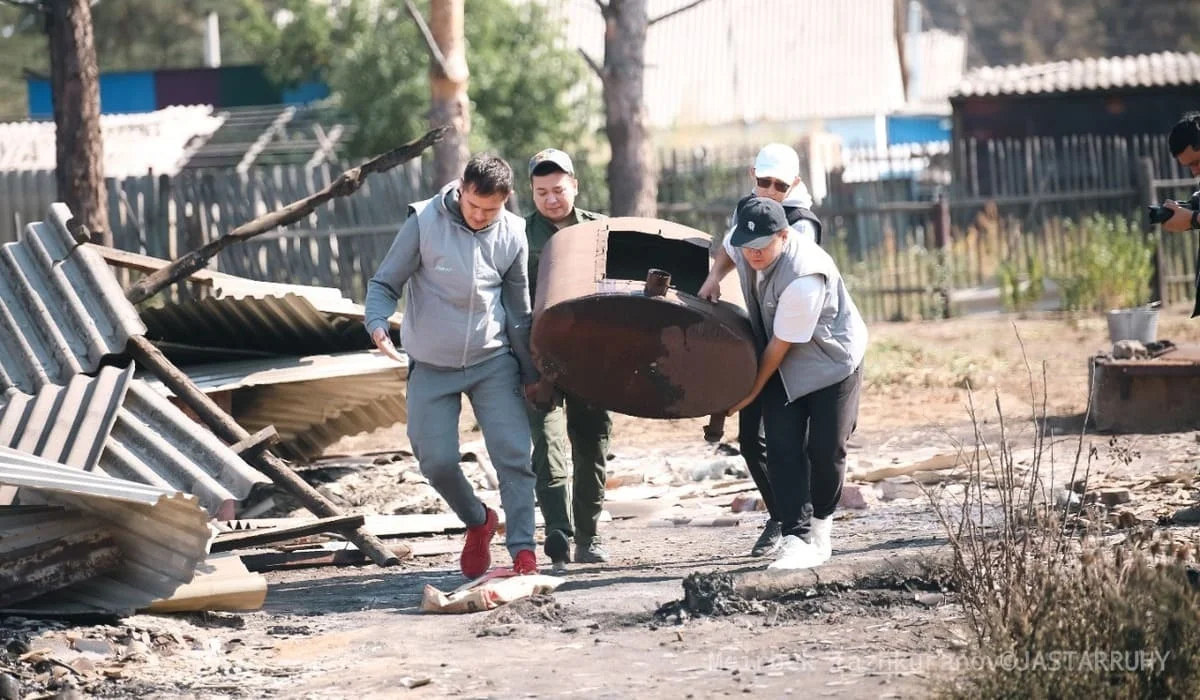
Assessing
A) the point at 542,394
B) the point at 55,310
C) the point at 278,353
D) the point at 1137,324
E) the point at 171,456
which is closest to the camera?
the point at 542,394

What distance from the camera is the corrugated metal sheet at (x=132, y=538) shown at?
5719 mm

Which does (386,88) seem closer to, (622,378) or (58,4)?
(58,4)

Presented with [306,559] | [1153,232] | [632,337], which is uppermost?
[1153,232]

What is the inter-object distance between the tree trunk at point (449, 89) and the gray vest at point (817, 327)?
900cm

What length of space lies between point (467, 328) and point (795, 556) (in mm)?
1560

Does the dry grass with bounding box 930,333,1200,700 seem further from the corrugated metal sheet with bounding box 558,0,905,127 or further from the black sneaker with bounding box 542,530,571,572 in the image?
the corrugated metal sheet with bounding box 558,0,905,127

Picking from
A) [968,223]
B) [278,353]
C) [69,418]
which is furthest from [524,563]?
[968,223]

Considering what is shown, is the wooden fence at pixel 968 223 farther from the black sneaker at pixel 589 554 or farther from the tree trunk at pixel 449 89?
the black sneaker at pixel 589 554

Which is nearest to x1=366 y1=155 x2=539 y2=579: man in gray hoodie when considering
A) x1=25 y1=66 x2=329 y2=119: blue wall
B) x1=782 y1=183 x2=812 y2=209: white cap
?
x1=782 y1=183 x2=812 y2=209: white cap

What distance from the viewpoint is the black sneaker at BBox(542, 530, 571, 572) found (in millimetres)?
7020

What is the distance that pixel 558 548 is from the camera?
7.03 meters

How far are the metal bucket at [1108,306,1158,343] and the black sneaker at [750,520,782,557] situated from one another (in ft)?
16.9

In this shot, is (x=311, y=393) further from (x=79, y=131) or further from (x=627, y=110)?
(x=627, y=110)

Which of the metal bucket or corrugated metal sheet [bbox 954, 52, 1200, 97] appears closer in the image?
the metal bucket
